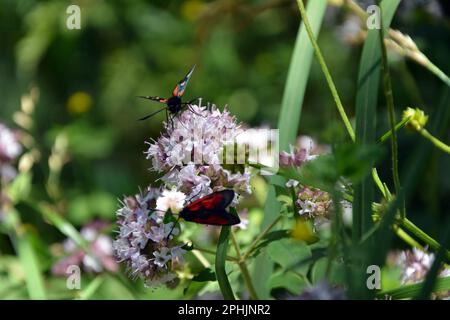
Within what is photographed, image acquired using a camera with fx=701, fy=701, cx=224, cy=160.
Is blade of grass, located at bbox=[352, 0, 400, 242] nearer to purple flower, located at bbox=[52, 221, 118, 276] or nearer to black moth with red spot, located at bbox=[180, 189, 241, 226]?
black moth with red spot, located at bbox=[180, 189, 241, 226]

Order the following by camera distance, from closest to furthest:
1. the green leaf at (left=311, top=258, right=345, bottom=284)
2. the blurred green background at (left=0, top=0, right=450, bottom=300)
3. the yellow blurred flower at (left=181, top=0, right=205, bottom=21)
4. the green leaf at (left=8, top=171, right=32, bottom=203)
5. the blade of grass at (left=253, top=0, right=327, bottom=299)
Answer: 1. the green leaf at (left=311, top=258, right=345, bottom=284)
2. the blade of grass at (left=253, top=0, right=327, bottom=299)
3. the green leaf at (left=8, top=171, right=32, bottom=203)
4. the blurred green background at (left=0, top=0, right=450, bottom=300)
5. the yellow blurred flower at (left=181, top=0, right=205, bottom=21)

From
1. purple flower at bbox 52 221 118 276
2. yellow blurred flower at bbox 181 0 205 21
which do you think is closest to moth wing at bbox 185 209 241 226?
purple flower at bbox 52 221 118 276

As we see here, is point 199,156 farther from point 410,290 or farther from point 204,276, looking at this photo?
point 410,290

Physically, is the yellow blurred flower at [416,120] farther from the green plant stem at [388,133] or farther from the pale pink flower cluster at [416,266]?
the pale pink flower cluster at [416,266]

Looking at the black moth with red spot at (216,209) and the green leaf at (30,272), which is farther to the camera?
the green leaf at (30,272)

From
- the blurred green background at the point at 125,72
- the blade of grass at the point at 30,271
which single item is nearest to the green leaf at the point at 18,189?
the blade of grass at the point at 30,271

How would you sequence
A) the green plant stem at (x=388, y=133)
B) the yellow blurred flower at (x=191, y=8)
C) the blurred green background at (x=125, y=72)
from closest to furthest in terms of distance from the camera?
the green plant stem at (x=388, y=133) < the blurred green background at (x=125, y=72) < the yellow blurred flower at (x=191, y=8)

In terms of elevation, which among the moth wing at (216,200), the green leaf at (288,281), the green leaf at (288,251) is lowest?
the green leaf at (288,281)

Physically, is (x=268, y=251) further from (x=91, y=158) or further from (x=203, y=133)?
(x=91, y=158)
